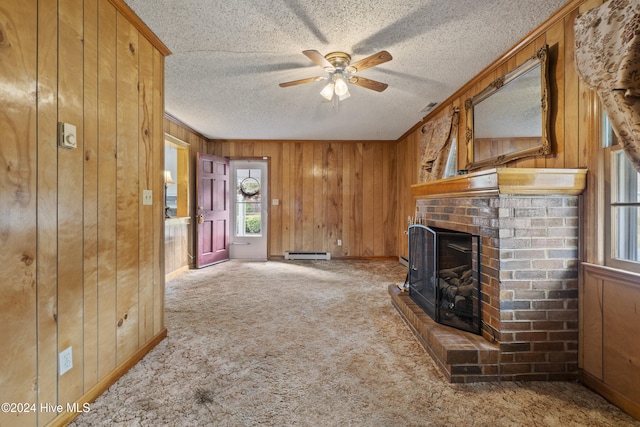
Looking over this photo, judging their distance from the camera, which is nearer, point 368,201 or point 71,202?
point 71,202

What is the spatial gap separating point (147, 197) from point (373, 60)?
1.93 meters

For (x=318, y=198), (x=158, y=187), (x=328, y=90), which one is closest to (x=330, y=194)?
(x=318, y=198)

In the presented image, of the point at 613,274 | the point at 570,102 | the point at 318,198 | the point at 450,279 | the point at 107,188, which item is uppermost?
the point at 570,102

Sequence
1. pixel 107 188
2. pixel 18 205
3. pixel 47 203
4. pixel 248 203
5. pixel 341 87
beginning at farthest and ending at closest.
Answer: pixel 248 203, pixel 341 87, pixel 107 188, pixel 47 203, pixel 18 205

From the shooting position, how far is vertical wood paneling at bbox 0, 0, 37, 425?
3.60ft

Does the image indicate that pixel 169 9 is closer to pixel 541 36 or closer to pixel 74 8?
pixel 74 8

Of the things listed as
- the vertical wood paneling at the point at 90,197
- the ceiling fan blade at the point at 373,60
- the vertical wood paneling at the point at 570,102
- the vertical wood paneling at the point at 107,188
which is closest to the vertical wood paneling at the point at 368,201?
the ceiling fan blade at the point at 373,60

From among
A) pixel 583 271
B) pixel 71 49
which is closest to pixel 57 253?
pixel 71 49

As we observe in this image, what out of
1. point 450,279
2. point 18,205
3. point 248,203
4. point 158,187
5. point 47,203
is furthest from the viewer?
point 248,203

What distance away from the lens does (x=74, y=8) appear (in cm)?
141

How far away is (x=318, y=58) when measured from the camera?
2.09m

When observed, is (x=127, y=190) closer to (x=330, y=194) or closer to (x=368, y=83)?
(x=368, y=83)

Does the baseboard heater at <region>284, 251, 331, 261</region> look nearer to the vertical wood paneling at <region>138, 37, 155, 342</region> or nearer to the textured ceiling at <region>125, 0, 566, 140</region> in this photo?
A: the textured ceiling at <region>125, 0, 566, 140</region>

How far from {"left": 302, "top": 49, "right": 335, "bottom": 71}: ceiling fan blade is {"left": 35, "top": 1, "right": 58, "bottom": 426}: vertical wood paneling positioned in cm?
135
